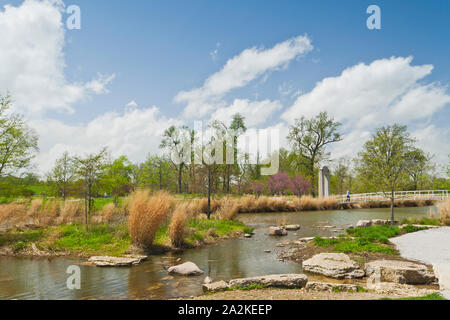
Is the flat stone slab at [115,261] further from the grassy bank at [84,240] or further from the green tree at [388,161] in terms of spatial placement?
the green tree at [388,161]

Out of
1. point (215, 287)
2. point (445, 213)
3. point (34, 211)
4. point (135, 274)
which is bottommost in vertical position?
point (135, 274)

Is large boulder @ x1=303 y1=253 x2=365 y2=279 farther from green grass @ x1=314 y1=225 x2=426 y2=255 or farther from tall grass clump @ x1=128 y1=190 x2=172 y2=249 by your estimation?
tall grass clump @ x1=128 y1=190 x2=172 y2=249

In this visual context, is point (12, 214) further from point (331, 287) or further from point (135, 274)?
point (331, 287)

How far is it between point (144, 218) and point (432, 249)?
8.91 m

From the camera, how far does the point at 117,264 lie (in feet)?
27.4

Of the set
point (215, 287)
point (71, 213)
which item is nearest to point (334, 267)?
point (215, 287)

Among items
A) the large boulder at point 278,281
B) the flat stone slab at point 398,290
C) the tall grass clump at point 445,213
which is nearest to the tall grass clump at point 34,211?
the large boulder at point 278,281

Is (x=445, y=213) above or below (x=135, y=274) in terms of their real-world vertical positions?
above

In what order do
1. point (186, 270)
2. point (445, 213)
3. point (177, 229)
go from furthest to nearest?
point (445, 213) → point (177, 229) → point (186, 270)

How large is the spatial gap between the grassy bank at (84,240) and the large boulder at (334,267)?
16.4 feet

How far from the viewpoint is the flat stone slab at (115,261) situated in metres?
8.36

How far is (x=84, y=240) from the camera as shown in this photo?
1087 centimetres
